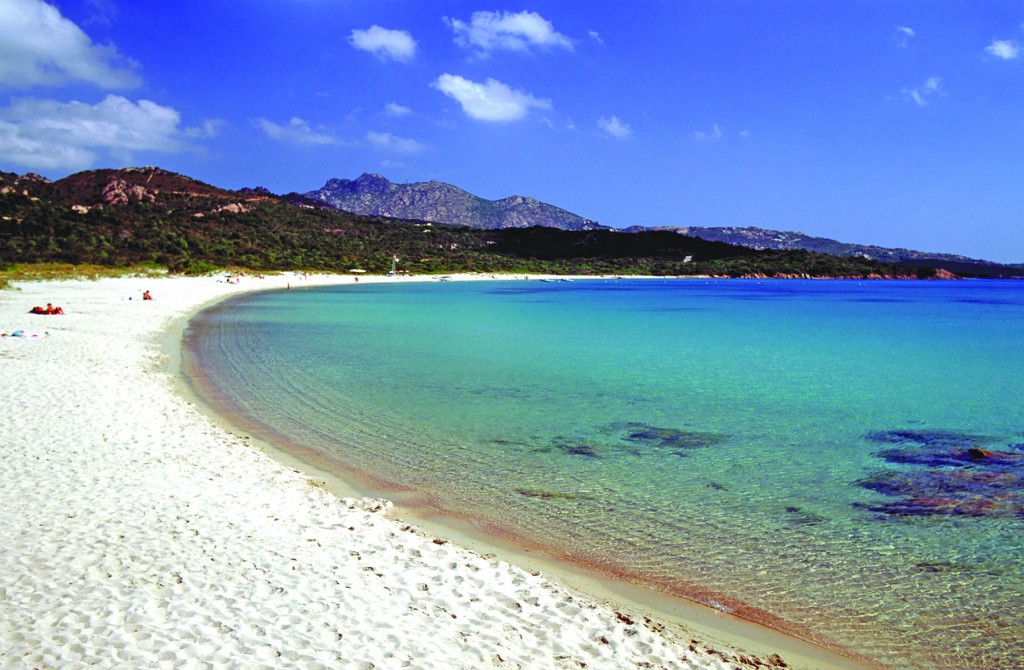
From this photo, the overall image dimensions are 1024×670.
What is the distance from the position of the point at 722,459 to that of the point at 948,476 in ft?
9.27

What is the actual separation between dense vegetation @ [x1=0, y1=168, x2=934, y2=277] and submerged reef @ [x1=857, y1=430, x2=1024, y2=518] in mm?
64852

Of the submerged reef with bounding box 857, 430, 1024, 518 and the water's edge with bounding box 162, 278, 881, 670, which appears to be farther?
the submerged reef with bounding box 857, 430, 1024, 518

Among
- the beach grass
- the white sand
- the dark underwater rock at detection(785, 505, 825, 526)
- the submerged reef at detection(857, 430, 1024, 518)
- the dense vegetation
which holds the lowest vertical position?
the dark underwater rock at detection(785, 505, 825, 526)

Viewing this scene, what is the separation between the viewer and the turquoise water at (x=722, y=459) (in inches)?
229

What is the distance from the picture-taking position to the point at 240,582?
5.18 meters

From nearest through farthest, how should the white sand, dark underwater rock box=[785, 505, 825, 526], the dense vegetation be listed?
the white sand → dark underwater rock box=[785, 505, 825, 526] → the dense vegetation

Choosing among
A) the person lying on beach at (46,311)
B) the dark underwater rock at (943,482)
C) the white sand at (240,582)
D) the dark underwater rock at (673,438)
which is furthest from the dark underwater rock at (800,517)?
the person lying on beach at (46,311)

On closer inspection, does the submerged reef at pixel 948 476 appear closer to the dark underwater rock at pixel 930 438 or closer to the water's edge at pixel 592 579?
the dark underwater rock at pixel 930 438

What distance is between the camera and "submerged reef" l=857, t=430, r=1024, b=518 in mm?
7812

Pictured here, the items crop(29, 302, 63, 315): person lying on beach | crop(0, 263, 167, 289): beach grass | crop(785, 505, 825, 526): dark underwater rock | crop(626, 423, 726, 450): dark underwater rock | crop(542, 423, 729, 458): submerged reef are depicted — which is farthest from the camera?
crop(0, 263, 167, 289): beach grass

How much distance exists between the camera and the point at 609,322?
38344mm

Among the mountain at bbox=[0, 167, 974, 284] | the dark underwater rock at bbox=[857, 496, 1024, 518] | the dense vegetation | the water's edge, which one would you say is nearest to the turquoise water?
the dark underwater rock at bbox=[857, 496, 1024, 518]

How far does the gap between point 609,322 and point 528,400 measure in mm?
24554

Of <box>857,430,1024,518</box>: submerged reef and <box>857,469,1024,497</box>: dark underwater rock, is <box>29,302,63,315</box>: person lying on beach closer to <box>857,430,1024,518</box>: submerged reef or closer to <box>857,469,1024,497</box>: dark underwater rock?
<box>857,430,1024,518</box>: submerged reef
